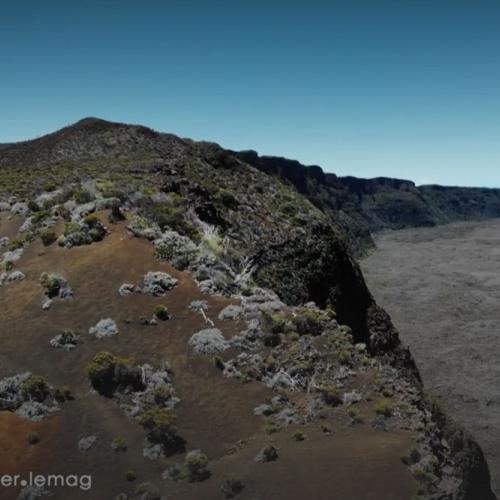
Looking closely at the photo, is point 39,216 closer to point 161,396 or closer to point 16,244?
point 16,244

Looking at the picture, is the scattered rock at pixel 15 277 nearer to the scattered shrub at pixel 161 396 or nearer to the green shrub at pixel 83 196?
the green shrub at pixel 83 196

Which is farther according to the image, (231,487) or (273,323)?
(273,323)

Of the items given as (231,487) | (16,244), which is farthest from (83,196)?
(231,487)

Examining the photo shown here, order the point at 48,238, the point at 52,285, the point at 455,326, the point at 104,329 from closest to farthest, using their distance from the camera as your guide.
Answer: the point at 104,329 < the point at 52,285 < the point at 48,238 < the point at 455,326

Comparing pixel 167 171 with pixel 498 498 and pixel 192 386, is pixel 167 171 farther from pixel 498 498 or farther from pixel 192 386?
pixel 498 498

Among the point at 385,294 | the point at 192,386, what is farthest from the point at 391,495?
the point at 385,294

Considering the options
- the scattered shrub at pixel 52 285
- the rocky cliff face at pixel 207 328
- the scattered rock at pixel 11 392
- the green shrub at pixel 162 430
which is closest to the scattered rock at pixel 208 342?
the rocky cliff face at pixel 207 328

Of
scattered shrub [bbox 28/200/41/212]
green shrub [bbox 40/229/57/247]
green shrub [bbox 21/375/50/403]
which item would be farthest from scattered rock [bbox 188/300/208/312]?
scattered shrub [bbox 28/200/41/212]
